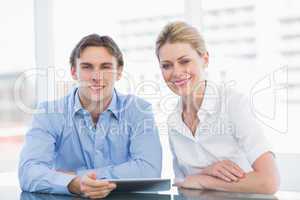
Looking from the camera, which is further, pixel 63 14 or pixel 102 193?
pixel 63 14

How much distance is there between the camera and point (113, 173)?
1.64 metres

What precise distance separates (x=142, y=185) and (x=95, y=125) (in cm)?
59

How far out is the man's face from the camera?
1.79 metres

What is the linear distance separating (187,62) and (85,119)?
55 cm

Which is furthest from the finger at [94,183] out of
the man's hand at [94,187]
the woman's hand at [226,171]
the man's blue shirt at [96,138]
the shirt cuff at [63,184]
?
the woman's hand at [226,171]

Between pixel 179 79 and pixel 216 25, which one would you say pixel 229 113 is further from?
pixel 216 25

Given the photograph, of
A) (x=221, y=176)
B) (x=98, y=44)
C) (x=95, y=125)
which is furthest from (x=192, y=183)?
(x=98, y=44)

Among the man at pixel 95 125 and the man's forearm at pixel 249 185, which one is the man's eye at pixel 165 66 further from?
the man's forearm at pixel 249 185

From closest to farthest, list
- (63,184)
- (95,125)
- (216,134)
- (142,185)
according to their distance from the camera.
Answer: (142,185) < (63,184) < (216,134) < (95,125)

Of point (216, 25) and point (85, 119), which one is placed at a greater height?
point (216, 25)

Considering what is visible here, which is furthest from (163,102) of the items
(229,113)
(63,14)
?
(229,113)

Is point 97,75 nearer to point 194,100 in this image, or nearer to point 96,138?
point 96,138

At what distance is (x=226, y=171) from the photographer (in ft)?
4.81

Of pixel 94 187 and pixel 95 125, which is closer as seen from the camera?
pixel 94 187
